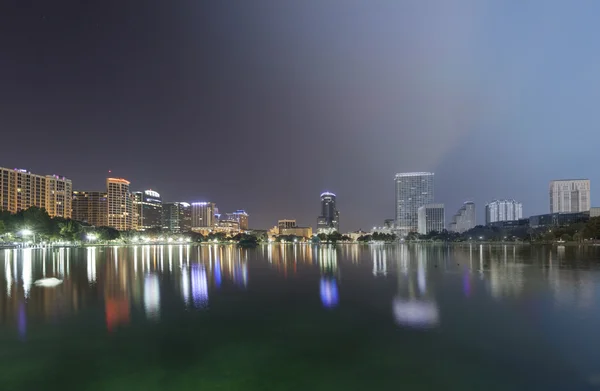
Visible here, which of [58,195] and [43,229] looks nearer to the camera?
[43,229]

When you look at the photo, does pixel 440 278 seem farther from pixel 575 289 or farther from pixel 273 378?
pixel 273 378

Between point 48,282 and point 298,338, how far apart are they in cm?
2507

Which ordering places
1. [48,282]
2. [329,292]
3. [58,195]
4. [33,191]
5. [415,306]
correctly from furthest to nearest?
1. [58,195]
2. [33,191]
3. [48,282]
4. [329,292]
5. [415,306]

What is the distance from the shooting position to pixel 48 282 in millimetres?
30141

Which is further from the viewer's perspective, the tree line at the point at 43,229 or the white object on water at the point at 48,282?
the tree line at the point at 43,229

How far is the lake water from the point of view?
1169 cm

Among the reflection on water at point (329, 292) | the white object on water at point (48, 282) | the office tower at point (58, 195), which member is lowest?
the reflection on water at point (329, 292)

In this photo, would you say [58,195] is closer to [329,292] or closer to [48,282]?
Result: [48,282]

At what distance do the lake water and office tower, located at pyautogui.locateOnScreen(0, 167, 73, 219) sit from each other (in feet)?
478

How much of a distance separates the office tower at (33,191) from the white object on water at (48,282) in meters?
129

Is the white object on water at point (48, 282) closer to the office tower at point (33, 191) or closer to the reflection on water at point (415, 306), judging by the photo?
the reflection on water at point (415, 306)

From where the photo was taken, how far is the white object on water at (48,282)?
95.0 feet

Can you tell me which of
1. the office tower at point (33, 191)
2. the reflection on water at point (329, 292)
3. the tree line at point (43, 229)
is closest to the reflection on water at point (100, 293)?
the reflection on water at point (329, 292)

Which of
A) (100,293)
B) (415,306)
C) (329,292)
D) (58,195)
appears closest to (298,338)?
(415,306)
